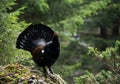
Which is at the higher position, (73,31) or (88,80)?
(88,80)

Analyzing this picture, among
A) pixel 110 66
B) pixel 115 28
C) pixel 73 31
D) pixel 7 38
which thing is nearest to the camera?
pixel 110 66

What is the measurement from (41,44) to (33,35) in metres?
0.24

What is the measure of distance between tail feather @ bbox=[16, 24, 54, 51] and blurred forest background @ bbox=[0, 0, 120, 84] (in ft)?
2.80

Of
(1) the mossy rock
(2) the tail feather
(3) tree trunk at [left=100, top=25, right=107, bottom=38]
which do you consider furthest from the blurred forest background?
(2) the tail feather

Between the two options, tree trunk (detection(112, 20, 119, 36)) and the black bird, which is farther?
tree trunk (detection(112, 20, 119, 36))

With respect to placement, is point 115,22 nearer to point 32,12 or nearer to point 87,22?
point 87,22

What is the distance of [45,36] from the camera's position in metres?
7.15

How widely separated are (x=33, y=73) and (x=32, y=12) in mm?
7919

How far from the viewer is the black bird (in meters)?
6.66

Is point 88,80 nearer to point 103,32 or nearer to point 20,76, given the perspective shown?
point 20,76

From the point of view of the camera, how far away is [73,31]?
14.7 metres

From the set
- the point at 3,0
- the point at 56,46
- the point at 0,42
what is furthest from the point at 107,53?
the point at 3,0

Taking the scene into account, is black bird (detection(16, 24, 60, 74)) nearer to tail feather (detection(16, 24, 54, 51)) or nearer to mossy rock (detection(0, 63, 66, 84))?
tail feather (detection(16, 24, 54, 51))

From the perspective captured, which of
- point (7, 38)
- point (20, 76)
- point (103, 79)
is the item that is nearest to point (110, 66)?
point (103, 79)
